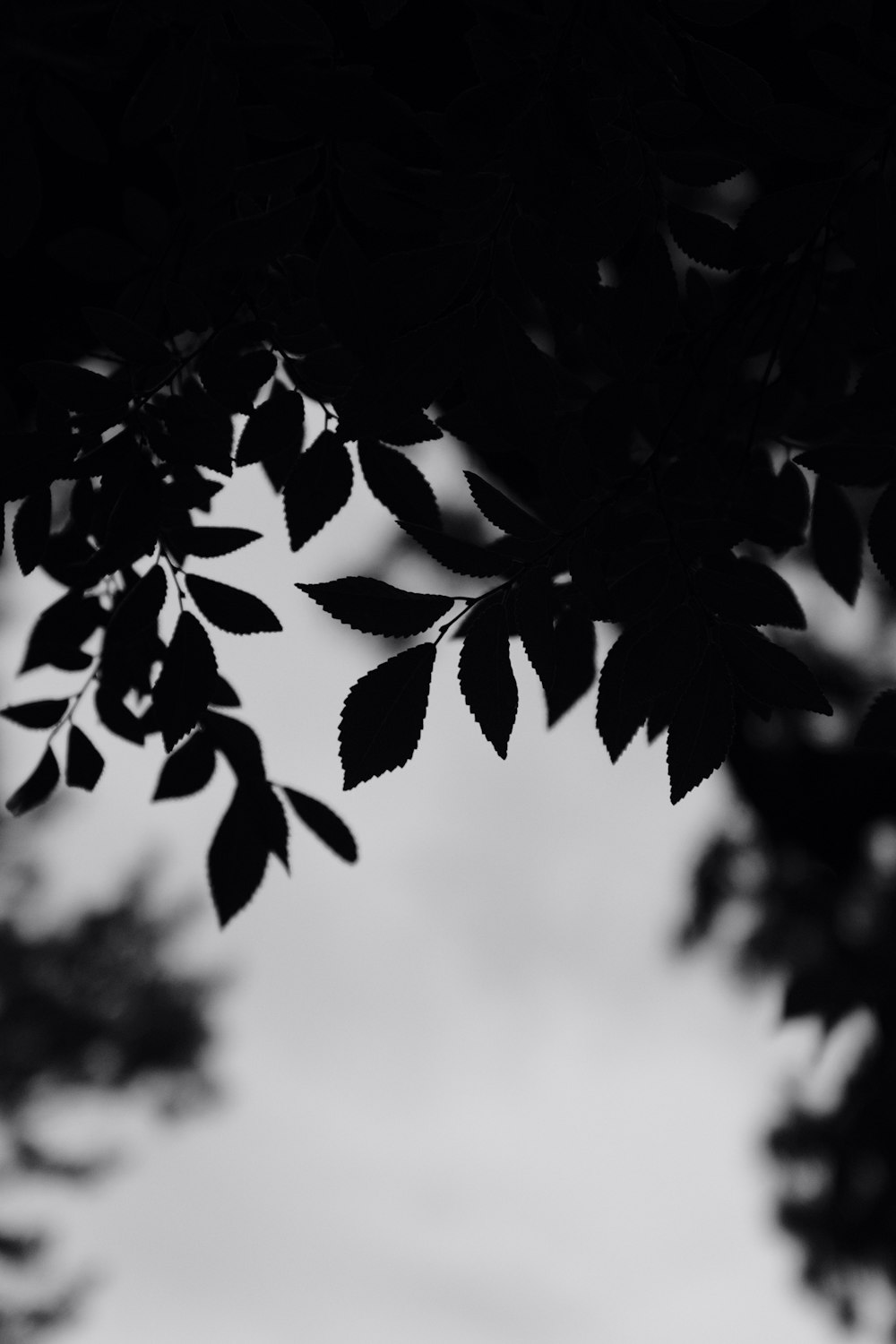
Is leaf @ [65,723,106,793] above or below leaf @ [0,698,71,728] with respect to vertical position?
below

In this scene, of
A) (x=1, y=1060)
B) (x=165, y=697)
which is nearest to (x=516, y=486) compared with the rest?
(x=165, y=697)

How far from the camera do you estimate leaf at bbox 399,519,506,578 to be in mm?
941

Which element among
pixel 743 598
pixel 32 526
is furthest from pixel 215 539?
pixel 743 598

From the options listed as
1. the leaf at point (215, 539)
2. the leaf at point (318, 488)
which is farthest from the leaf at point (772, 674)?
the leaf at point (215, 539)

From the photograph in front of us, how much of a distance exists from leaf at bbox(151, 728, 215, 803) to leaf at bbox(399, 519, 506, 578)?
446 mm

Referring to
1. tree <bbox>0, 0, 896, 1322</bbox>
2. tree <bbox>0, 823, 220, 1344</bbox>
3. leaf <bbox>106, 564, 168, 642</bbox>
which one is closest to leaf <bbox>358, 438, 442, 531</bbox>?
tree <bbox>0, 0, 896, 1322</bbox>

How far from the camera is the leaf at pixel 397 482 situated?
107 centimetres

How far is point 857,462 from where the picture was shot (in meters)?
1.00

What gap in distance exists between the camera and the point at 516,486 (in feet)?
6.15

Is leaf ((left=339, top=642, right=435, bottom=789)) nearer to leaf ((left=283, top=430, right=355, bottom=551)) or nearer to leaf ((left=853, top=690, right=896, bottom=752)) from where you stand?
leaf ((left=283, top=430, right=355, bottom=551))

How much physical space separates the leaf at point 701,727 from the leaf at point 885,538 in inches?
6.3

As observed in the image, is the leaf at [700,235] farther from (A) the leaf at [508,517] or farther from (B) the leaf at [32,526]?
(B) the leaf at [32,526]

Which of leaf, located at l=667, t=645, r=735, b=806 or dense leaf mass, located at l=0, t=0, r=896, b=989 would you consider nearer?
dense leaf mass, located at l=0, t=0, r=896, b=989

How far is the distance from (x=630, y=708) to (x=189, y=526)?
0.52 metres
